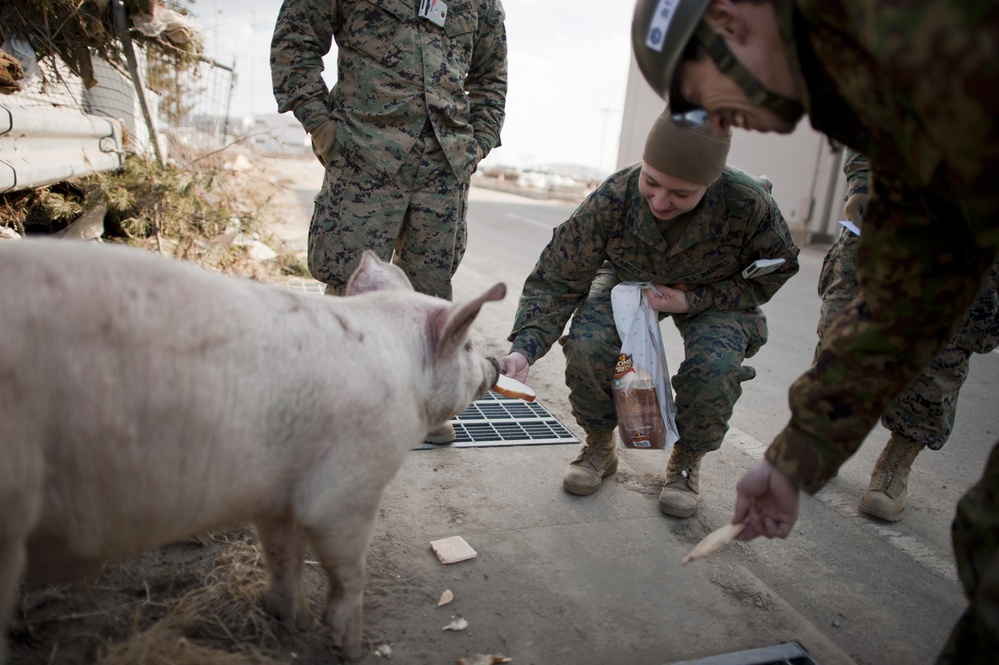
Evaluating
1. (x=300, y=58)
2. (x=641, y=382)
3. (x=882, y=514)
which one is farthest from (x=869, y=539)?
(x=300, y=58)

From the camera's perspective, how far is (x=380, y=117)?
153 inches

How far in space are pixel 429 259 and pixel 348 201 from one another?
555 mm

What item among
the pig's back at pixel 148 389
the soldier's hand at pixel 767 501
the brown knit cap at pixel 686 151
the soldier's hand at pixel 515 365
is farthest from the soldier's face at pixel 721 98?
the soldier's hand at pixel 515 365

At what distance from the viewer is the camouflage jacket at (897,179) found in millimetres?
1316

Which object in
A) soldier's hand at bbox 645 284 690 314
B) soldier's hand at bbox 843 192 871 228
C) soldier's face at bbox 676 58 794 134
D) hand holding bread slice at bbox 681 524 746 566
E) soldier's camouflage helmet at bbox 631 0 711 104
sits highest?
soldier's camouflage helmet at bbox 631 0 711 104

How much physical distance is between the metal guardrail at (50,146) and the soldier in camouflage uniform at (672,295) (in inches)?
136

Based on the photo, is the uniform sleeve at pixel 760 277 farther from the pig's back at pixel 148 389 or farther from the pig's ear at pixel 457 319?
the pig's back at pixel 148 389

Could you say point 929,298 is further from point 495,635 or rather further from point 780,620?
point 495,635

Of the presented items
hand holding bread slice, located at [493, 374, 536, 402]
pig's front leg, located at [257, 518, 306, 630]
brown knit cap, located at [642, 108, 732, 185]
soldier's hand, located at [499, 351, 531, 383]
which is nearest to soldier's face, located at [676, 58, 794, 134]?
brown knit cap, located at [642, 108, 732, 185]

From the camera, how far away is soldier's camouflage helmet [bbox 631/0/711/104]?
5.43 feet

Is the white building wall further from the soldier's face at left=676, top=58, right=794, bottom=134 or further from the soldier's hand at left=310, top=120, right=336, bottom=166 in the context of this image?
the soldier's face at left=676, top=58, right=794, bottom=134

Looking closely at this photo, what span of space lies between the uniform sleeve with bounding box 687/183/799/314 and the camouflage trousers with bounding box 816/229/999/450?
1.11ft

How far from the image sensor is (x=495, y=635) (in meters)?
2.45

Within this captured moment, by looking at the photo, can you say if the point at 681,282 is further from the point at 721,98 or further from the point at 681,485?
the point at 721,98
